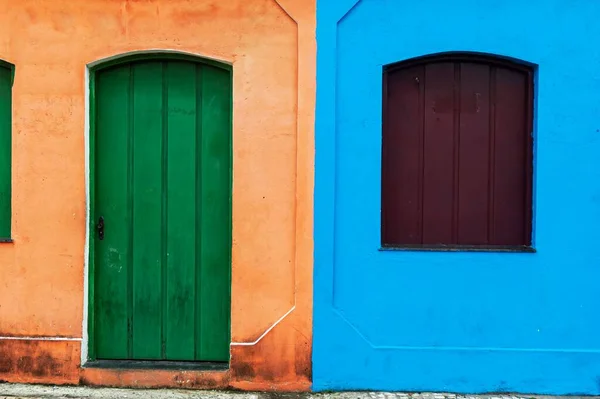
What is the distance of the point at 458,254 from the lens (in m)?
4.54

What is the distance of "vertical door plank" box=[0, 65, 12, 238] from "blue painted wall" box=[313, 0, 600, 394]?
104 inches

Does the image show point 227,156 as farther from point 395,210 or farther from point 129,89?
point 395,210

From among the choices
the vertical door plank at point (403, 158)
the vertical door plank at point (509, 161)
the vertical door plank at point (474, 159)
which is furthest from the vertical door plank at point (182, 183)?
the vertical door plank at point (509, 161)

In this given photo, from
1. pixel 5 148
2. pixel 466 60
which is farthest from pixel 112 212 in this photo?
pixel 466 60

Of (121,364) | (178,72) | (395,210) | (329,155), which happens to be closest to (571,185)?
(395,210)

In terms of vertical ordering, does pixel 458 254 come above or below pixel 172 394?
above

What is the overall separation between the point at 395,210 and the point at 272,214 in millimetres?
1033

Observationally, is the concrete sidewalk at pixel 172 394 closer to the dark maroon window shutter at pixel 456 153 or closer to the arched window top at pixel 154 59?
the dark maroon window shutter at pixel 456 153

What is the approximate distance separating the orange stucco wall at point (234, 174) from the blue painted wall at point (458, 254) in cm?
21

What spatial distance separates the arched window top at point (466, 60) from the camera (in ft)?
15.1

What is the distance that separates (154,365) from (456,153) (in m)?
3.10

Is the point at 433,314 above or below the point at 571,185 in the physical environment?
below

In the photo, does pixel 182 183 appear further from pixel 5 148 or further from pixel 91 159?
pixel 5 148

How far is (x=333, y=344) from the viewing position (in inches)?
179
